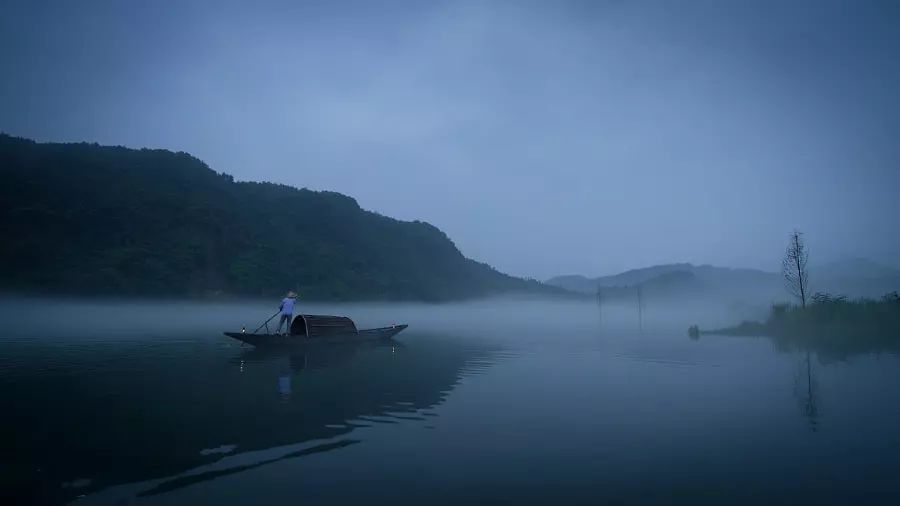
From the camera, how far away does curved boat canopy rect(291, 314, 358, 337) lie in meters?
35.4

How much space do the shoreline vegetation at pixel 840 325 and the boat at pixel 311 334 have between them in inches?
1249

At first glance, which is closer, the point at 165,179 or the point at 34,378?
the point at 34,378

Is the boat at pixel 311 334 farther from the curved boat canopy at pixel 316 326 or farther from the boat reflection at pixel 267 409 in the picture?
the boat reflection at pixel 267 409

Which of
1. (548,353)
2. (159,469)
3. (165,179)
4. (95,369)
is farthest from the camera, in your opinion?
(165,179)

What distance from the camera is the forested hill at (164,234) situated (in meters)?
94.6

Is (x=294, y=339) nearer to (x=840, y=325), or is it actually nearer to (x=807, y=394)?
(x=807, y=394)

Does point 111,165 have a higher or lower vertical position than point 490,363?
higher

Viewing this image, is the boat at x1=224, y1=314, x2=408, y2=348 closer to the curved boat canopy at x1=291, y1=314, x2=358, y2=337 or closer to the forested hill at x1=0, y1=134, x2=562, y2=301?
the curved boat canopy at x1=291, y1=314, x2=358, y2=337

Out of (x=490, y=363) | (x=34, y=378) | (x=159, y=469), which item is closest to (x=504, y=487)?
(x=159, y=469)

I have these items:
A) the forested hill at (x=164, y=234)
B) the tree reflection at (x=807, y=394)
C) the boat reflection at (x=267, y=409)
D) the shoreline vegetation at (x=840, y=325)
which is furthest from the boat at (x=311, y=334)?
the forested hill at (x=164, y=234)

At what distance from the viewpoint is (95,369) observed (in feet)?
77.6

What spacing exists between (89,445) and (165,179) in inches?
5524

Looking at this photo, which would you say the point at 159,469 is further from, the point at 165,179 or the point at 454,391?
the point at 165,179

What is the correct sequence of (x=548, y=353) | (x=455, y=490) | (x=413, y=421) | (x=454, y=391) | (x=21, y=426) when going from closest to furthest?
1. (x=455, y=490)
2. (x=21, y=426)
3. (x=413, y=421)
4. (x=454, y=391)
5. (x=548, y=353)
